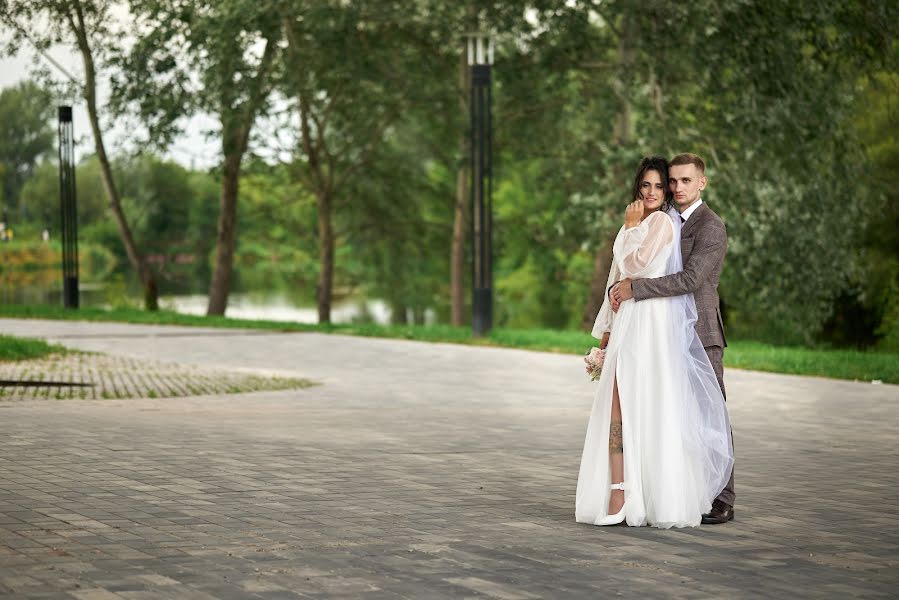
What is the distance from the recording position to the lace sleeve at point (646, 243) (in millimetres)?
7770

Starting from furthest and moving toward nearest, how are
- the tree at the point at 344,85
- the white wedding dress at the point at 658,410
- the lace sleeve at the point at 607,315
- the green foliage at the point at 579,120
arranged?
the tree at the point at 344,85 < the green foliage at the point at 579,120 < the lace sleeve at the point at 607,315 < the white wedding dress at the point at 658,410

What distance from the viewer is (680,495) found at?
758 cm

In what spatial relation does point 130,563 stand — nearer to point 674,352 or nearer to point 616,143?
point 674,352

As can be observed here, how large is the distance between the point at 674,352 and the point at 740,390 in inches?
319

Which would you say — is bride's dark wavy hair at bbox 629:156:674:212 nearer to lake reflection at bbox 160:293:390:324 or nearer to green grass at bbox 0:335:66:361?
green grass at bbox 0:335:66:361

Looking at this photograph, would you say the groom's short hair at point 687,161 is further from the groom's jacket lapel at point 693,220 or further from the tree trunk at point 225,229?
the tree trunk at point 225,229

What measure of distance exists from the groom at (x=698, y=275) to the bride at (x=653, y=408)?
0.23 feet

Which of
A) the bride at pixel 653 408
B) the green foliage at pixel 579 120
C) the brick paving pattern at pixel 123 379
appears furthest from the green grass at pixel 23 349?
the bride at pixel 653 408

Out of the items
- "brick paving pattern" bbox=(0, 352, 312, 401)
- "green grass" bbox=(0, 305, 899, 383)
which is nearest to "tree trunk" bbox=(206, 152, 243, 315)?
"green grass" bbox=(0, 305, 899, 383)

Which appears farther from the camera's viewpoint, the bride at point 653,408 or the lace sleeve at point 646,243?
the lace sleeve at point 646,243

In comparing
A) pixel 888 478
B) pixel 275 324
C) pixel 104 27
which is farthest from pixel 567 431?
pixel 104 27

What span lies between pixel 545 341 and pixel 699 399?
14.3 meters

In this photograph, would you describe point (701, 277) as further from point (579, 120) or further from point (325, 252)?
point (325, 252)

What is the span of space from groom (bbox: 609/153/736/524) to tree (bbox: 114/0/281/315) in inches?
686
